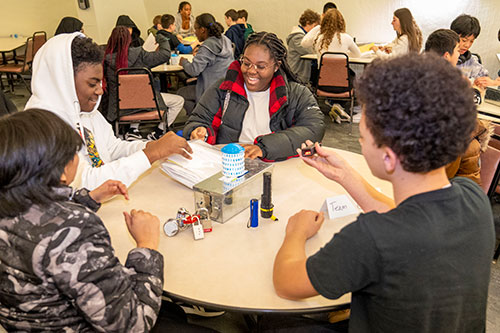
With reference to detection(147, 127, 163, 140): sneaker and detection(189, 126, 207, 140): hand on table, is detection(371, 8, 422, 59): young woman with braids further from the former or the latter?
detection(189, 126, 207, 140): hand on table

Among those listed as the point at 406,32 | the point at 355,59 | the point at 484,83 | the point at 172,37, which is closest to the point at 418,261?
the point at 484,83

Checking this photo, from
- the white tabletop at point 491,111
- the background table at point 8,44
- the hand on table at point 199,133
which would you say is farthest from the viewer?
the background table at point 8,44

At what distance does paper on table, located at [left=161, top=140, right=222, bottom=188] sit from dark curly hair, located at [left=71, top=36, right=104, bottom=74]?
557mm

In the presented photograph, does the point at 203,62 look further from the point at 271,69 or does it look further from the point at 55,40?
the point at 55,40

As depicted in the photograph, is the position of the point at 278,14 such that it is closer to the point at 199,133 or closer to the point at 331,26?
the point at 331,26

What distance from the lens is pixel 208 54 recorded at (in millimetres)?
4270

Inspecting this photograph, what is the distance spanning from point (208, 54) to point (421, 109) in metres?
3.83

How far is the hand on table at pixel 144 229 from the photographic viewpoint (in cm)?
112

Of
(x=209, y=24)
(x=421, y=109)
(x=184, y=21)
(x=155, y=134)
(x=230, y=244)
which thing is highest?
(x=184, y=21)

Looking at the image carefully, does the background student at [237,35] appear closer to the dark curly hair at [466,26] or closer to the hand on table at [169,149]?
the dark curly hair at [466,26]

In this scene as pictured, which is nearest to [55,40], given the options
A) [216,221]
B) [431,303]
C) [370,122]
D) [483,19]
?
[216,221]

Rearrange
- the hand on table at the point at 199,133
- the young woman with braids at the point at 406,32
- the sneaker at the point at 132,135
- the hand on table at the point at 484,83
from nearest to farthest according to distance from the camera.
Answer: the hand on table at the point at 199,133 → the hand on table at the point at 484,83 → the sneaker at the point at 132,135 → the young woman with braids at the point at 406,32

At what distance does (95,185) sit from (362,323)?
3.73 ft

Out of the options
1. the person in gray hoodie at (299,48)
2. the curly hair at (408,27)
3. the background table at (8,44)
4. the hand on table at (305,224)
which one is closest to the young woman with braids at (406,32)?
the curly hair at (408,27)
